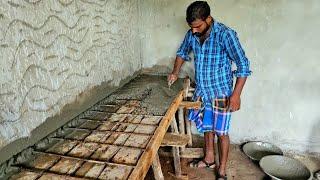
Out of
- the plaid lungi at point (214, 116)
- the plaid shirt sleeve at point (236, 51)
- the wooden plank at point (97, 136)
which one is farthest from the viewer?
the plaid lungi at point (214, 116)

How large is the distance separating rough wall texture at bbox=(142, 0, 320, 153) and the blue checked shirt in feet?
1.75

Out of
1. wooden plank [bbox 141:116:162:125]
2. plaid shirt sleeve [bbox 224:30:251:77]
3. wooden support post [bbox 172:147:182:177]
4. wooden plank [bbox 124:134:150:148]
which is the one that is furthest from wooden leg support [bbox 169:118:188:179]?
wooden plank [bbox 124:134:150:148]

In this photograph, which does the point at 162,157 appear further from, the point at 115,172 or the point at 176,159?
the point at 115,172

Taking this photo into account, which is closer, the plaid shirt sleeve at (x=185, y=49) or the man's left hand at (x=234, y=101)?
the man's left hand at (x=234, y=101)

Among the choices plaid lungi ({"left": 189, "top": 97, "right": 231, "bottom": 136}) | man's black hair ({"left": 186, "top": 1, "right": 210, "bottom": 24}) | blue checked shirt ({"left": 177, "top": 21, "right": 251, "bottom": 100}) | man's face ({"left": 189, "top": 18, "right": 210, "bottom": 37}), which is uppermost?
man's black hair ({"left": 186, "top": 1, "right": 210, "bottom": 24})

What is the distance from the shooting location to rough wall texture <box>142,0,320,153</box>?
97.8 inches

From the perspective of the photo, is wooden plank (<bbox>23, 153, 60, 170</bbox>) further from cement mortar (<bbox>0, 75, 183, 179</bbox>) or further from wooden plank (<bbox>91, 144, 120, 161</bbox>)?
wooden plank (<bbox>91, 144, 120, 161</bbox>)

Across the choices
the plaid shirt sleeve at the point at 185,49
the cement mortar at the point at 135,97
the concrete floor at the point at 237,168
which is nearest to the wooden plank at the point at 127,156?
the cement mortar at the point at 135,97

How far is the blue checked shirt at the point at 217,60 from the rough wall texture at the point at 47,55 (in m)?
0.75

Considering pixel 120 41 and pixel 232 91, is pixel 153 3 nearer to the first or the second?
pixel 120 41

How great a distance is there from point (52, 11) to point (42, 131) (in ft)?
2.17

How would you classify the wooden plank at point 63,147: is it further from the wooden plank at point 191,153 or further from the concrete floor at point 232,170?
the wooden plank at point 191,153

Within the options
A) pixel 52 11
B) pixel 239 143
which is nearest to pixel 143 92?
pixel 52 11

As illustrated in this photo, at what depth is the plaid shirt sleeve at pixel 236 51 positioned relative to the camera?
2.00 m
